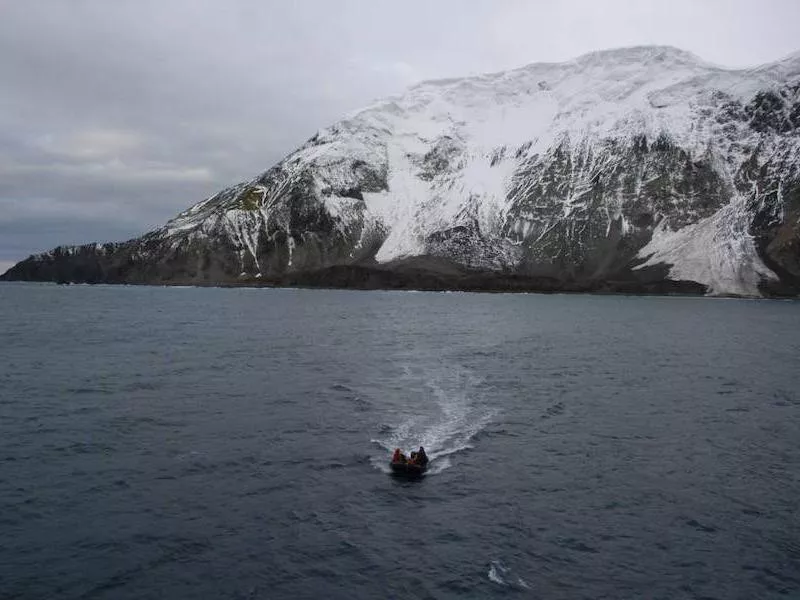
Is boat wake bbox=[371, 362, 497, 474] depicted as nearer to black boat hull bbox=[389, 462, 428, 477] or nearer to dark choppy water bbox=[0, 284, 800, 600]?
dark choppy water bbox=[0, 284, 800, 600]

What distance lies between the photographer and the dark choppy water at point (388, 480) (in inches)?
1184

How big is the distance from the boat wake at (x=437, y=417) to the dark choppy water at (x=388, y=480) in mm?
287

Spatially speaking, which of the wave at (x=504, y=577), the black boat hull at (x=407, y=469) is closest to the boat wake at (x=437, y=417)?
the black boat hull at (x=407, y=469)

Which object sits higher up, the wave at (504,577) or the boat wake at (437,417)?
the boat wake at (437,417)

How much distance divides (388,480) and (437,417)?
17.8 meters

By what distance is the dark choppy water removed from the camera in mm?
30062

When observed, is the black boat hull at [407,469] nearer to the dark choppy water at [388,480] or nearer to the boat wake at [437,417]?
the dark choppy water at [388,480]

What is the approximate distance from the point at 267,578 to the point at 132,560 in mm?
6423

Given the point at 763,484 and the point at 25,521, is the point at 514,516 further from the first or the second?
the point at 25,521

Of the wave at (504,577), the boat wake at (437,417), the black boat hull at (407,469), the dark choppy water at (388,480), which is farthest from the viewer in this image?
the boat wake at (437,417)

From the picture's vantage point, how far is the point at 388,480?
136 ft

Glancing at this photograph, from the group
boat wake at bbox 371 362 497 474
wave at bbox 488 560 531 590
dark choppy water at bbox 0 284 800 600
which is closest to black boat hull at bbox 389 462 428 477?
dark choppy water at bbox 0 284 800 600

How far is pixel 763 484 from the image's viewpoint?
42.3 metres

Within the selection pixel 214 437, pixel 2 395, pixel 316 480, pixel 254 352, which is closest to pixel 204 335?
pixel 254 352
